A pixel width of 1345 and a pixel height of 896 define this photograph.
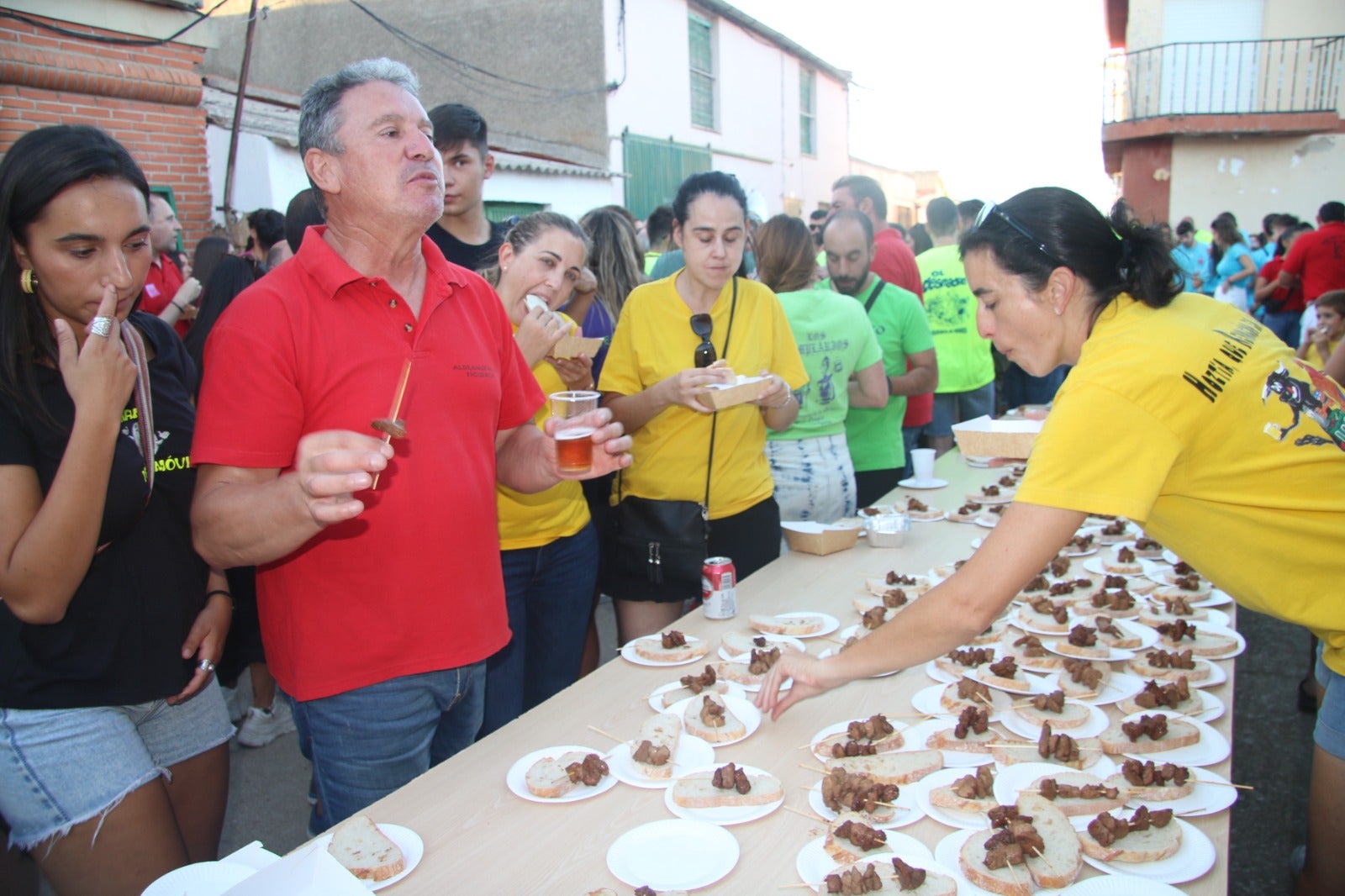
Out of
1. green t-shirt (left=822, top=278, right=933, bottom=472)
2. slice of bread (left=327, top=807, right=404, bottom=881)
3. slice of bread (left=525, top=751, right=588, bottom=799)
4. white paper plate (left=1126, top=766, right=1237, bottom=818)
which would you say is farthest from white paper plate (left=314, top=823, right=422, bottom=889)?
green t-shirt (left=822, top=278, right=933, bottom=472)

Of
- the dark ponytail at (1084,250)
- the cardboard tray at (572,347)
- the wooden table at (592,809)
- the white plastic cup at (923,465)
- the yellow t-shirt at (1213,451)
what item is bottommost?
the wooden table at (592,809)

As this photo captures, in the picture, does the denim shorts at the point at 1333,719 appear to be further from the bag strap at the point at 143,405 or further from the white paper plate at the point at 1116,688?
the bag strap at the point at 143,405

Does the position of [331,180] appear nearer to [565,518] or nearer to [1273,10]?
[565,518]

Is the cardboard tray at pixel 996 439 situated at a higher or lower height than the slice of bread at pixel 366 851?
higher

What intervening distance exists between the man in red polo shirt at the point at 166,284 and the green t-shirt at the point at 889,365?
11.6 ft

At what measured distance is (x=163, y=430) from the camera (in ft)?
6.96

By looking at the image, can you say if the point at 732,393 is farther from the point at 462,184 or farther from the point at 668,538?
the point at 462,184

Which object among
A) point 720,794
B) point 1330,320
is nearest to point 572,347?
point 720,794

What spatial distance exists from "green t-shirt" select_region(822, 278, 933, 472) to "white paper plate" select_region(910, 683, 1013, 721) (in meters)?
2.53

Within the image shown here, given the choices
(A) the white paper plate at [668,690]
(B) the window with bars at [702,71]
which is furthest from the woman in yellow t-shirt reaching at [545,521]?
(B) the window with bars at [702,71]

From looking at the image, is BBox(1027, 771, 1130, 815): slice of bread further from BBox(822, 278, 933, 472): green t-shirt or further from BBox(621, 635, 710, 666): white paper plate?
BBox(822, 278, 933, 472): green t-shirt

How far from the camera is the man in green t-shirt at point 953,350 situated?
19.7 feet

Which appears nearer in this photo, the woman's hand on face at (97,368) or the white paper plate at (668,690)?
the woman's hand on face at (97,368)

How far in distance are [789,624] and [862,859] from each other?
110 centimetres
